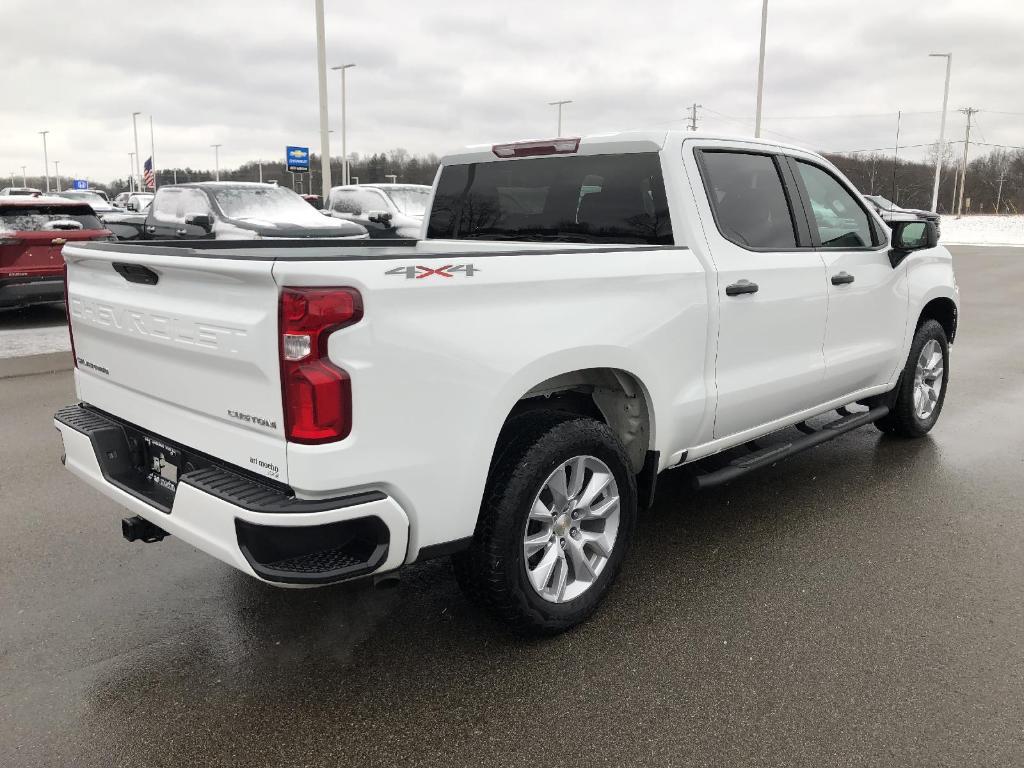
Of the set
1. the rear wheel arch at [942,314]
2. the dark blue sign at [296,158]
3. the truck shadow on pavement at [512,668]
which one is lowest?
the truck shadow on pavement at [512,668]

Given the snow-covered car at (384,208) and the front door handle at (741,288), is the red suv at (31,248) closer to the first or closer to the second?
the snow-covered car at (384,208)

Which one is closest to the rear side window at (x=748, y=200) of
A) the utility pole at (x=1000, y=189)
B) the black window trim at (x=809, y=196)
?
the black window trim at (x=809, y=196)

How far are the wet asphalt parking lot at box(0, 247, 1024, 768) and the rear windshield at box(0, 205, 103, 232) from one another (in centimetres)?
669

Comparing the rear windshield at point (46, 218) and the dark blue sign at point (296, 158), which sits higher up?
the dark blue sign at point (296, 158)

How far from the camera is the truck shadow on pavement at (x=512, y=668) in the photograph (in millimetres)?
2586

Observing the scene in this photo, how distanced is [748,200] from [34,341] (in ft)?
28.1

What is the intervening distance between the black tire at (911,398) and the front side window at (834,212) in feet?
3.22

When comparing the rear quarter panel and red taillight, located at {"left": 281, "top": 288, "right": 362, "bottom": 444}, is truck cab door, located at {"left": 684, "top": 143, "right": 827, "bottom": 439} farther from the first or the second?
red taillight, located at {"left": 281, "top": 288, "right": 362, "bottom": 444}

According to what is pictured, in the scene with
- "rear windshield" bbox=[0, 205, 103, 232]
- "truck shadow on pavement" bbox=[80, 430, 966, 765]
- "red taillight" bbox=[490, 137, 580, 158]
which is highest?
"red taillight" bbox=[490, 137, 580, 158]

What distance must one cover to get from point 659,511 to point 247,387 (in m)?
2.68

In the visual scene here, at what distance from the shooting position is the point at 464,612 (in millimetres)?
3393

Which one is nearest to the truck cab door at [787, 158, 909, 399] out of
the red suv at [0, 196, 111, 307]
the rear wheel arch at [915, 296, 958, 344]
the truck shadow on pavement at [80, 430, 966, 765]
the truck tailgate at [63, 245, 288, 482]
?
the rear wheel arch at [915, 296, 958, 344]

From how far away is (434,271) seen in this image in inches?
100

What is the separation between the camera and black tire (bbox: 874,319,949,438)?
539cm
